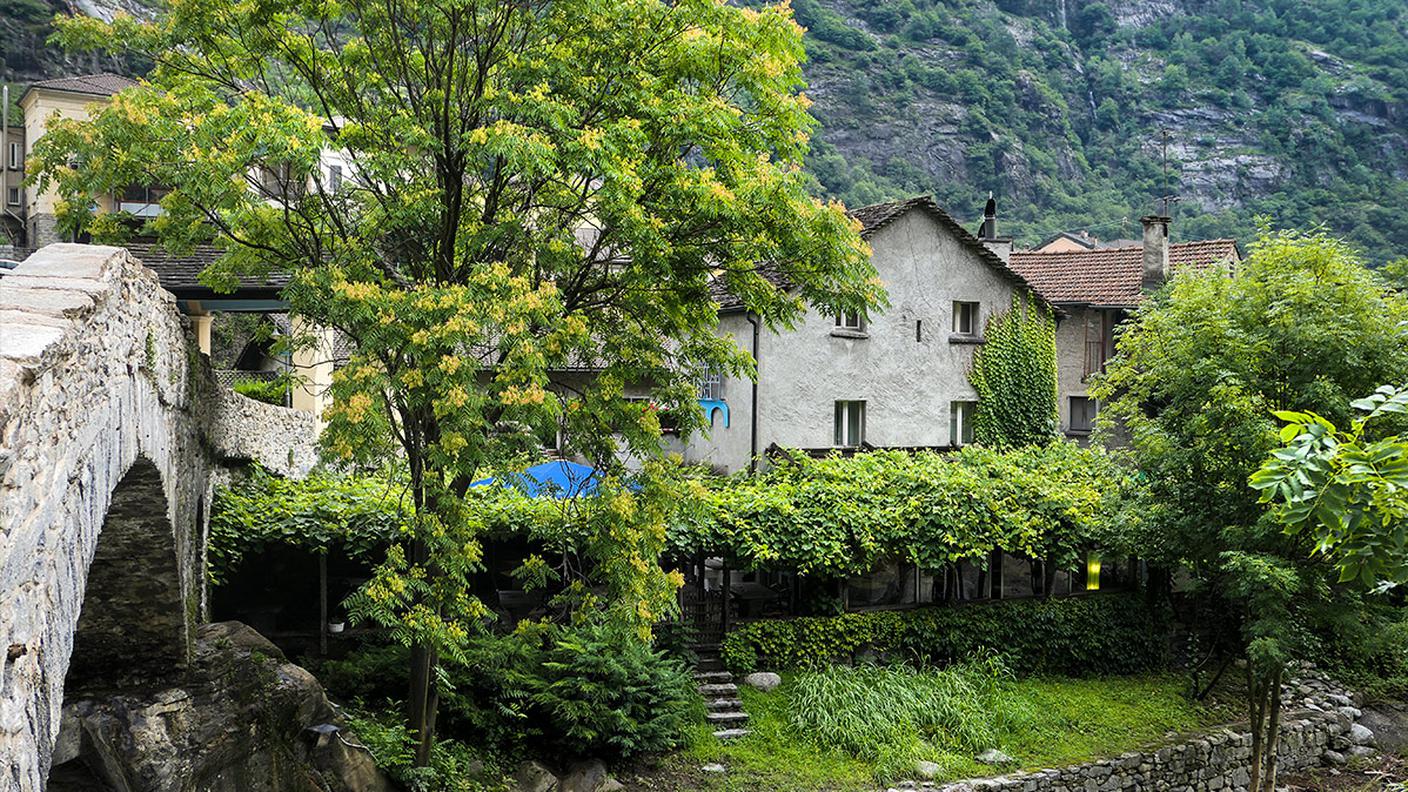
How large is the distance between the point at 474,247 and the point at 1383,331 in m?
12.0

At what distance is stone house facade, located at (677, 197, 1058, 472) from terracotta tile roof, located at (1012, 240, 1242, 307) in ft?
14.6

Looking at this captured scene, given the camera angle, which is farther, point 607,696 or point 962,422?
point 962,422

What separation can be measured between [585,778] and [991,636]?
793 cm

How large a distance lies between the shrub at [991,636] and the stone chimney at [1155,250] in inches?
432

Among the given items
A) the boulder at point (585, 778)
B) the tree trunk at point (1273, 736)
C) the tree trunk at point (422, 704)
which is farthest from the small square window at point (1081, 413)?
the tree trunk at point (422, 704)

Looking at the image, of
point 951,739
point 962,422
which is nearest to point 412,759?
point 951,739

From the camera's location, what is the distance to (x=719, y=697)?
1559 cm

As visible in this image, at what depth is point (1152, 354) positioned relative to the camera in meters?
16.4

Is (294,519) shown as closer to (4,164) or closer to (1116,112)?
(4,164)

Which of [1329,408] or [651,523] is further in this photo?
[1329,408]

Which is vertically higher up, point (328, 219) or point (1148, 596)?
point (328, 219)

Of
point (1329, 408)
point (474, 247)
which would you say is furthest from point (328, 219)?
point (1329, 408)

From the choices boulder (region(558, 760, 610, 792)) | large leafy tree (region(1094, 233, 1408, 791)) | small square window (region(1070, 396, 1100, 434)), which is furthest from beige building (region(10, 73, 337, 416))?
small square window (region(1070, 396, 1100, 434))

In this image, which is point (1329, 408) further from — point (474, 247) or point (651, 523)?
point (474, 247)
